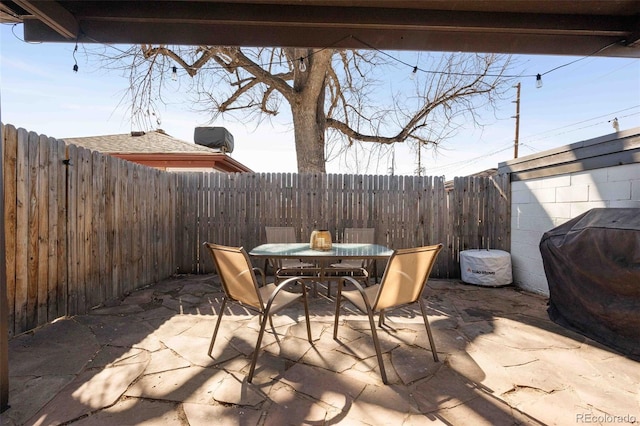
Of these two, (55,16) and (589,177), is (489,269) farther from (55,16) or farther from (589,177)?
(55,16)

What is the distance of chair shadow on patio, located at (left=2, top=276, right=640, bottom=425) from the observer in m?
1.55

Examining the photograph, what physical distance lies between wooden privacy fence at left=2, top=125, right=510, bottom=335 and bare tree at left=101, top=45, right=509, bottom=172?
2136mm

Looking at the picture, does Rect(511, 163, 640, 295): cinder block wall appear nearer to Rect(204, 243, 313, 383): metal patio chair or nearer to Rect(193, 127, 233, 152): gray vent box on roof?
Rect(204, 243, 313, 383): metal patio chair

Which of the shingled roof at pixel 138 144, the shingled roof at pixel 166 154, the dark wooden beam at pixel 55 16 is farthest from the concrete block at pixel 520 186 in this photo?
the shingled roof at pixel 138 144

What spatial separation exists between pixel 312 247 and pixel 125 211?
2542mm

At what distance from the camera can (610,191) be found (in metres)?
3.11

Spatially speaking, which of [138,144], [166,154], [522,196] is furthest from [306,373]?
[138,144]

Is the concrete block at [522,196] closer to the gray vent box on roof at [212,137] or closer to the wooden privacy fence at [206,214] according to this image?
the wooden privacy fence at [206,214]

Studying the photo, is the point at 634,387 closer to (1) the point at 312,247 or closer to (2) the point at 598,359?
(2) the point at 598,359

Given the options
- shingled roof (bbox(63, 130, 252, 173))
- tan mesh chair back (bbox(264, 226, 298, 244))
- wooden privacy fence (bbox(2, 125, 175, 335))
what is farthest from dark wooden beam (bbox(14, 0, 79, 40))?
shingled roof (bbox(63, 130, 252, 173))

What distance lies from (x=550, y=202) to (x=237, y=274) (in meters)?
4.14

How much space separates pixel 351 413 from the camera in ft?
5.09

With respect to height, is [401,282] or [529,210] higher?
[529,210]

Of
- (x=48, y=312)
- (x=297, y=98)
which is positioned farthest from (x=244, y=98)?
(x=48, y=312)
